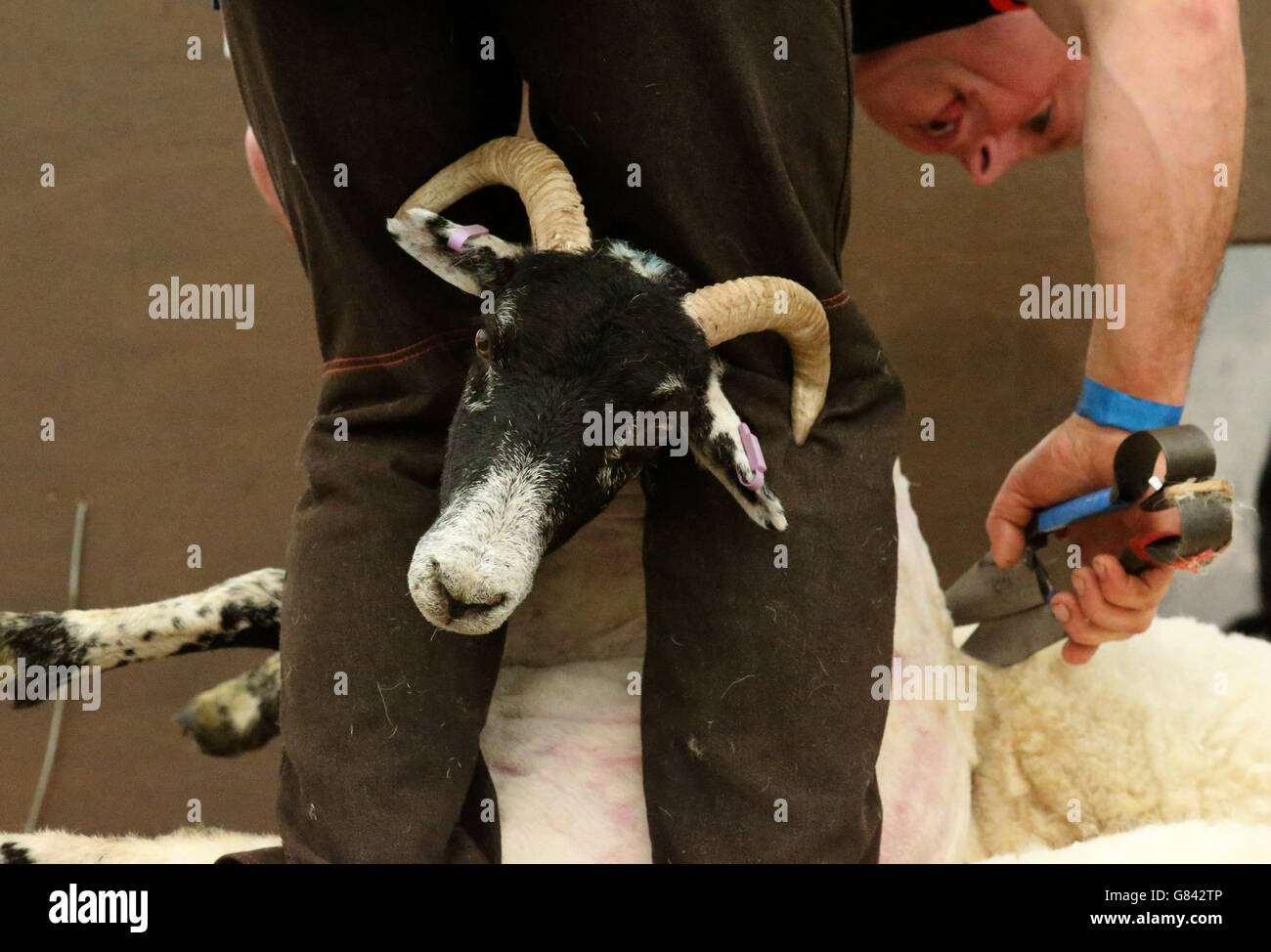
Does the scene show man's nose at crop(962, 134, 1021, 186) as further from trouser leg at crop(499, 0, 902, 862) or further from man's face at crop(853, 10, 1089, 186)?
trouser leg at crop(499, 0, 902, 862)

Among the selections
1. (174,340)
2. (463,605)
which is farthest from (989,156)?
(174,340)

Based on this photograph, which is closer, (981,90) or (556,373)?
(556,373)

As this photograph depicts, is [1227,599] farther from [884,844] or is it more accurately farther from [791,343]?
[791,343]

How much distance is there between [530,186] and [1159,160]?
2.67ft

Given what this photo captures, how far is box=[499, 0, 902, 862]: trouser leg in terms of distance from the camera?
1.21m

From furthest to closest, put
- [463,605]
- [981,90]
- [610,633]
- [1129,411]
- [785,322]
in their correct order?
[981,90] → [610,633] → [1129,411] → [785,322] → [463,605]

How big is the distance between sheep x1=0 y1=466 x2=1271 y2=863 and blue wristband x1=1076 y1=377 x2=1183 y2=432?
0.43 meters

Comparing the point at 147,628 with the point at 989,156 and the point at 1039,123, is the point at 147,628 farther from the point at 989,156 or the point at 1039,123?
the point at 1039,123

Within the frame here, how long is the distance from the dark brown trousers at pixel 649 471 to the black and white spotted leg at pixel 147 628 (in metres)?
0.35

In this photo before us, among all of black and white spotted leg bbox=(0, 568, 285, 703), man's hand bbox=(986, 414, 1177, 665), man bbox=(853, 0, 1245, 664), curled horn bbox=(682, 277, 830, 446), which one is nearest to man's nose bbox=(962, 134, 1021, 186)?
man bbox=(853, 0, 1245, 664)

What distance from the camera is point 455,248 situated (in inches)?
47.5

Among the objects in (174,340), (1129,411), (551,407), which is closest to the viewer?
(551,407)
